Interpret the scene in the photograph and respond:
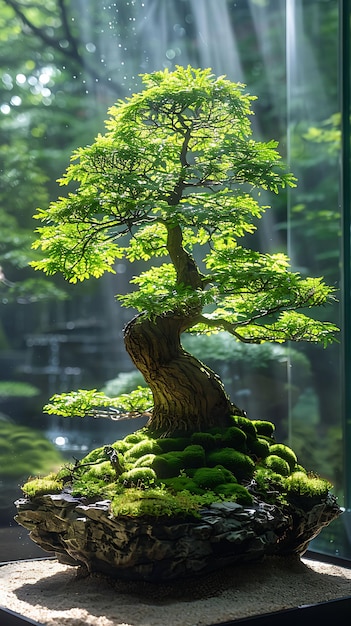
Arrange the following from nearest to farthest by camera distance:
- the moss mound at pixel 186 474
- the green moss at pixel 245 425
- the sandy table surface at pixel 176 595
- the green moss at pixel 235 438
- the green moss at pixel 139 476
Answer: the sandy table surface at pixel 176 595 < the moss mound at pixel 186 474 < the green moss at pixel 139 476 < the green moss at pixel 235 438 < the green moss at pixel 245 425

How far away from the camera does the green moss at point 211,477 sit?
8.82 ft

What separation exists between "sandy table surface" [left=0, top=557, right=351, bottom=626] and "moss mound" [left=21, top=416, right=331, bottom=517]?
0.26 m

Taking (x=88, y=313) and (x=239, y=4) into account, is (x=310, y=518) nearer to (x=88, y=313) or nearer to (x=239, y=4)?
(x=88, y=313)

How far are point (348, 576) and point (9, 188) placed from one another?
266 cm

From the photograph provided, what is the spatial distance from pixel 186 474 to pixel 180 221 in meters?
0.86

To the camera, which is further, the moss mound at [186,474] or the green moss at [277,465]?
the green moss at [277,465]

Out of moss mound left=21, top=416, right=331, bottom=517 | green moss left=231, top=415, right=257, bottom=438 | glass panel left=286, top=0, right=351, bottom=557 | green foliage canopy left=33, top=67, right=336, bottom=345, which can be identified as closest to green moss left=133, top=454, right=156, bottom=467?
moss mound left=21, top=416, right=331, bottom=517

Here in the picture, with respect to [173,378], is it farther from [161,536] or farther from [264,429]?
[161,536]

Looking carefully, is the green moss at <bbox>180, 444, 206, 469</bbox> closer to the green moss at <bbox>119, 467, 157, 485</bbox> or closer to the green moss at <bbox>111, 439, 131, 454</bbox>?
the green moss at <bbox>119, 467, 157, 485</bbox>

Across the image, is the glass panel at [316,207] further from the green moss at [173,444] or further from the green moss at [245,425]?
the green moss at [173,444]

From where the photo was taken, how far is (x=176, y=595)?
257cm

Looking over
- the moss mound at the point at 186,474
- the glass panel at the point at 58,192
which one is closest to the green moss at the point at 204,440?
the moss mound at the point at 186,474

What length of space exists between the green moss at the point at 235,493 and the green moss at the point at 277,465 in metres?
0.29

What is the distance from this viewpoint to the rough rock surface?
2.49m
